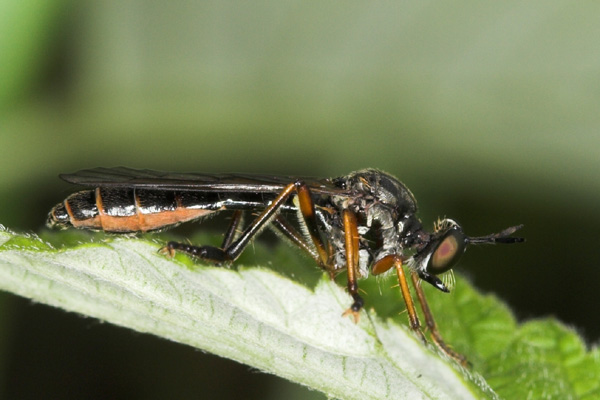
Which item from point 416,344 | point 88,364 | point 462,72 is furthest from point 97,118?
point 416,344

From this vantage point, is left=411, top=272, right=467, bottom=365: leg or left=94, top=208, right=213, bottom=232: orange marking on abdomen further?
left=94, top=208, right=213, bottom=232: orange marking on abdomen

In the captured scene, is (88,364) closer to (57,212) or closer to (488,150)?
(57,212)

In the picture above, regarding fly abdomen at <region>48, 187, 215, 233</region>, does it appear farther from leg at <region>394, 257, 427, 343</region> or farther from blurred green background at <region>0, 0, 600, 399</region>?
leg at <region>394, 257, 427, 343</region>

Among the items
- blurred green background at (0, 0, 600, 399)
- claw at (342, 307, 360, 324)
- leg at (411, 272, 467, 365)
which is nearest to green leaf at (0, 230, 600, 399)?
→ claw at (342, 307, 360, 324)

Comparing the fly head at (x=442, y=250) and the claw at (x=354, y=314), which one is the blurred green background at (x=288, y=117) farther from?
the claw at (x=354, y=314)

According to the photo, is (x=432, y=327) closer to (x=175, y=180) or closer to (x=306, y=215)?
(x=306, y=215)
